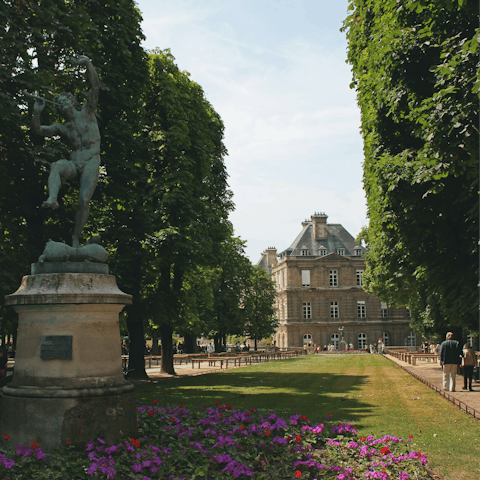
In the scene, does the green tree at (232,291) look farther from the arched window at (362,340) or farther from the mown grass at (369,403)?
the arched window at (362,340)

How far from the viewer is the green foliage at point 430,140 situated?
36.1ft

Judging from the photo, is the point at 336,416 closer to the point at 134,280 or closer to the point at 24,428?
the point at 24,428

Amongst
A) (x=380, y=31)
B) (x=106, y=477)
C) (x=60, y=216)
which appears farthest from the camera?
(x=60, y=216)

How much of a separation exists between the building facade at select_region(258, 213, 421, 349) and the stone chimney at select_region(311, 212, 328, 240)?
3.13m

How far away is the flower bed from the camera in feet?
21.3

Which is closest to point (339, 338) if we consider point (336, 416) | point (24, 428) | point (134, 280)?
point (134, 280)

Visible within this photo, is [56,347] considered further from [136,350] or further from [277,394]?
[136,350]

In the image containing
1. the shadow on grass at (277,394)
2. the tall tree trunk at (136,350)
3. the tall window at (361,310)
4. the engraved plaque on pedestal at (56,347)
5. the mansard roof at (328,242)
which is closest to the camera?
the engraved plaque on pedestal at (56,347)

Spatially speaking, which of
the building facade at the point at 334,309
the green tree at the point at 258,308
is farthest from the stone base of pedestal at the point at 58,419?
the building facade at the point at 334,309

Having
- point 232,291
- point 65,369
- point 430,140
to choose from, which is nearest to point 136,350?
point 65,369

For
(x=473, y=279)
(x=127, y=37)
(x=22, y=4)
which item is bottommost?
(x=473, y=279)

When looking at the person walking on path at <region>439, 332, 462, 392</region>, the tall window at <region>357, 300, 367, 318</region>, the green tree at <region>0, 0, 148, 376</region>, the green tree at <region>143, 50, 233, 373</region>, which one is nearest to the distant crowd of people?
the person walking on path at <region>439, 332, 462, 392</region>

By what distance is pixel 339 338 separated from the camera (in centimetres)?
7525

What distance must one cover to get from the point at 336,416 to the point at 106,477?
19.9 feet
